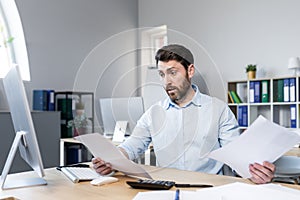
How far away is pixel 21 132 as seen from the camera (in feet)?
3.96

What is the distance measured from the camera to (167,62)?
1.31m

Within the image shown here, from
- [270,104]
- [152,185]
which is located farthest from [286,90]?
[152,185]

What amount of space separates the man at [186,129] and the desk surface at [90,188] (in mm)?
129

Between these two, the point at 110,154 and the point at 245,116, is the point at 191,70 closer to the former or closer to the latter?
the point at 110,154

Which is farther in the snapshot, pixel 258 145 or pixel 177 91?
pixel 177 91

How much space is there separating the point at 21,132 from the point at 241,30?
124 inches

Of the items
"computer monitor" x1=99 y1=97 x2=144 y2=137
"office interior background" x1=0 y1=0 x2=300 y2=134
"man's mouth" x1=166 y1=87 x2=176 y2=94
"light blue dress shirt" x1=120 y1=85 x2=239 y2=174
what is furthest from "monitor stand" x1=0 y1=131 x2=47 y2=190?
"office interior background" x1=0 y1=0 x2=300 y2=134

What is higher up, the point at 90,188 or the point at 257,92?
the point at 257,92

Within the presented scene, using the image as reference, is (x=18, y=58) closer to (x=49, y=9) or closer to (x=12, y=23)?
(x=12, y=23)

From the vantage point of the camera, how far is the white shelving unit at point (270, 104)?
336 cm

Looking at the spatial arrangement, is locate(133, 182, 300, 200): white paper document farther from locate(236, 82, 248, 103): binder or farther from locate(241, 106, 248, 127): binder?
locate(236, 82, 248, 103): binder

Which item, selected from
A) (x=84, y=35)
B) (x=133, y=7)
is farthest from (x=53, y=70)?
(x=133, y=7)

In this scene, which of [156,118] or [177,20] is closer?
[156,118]

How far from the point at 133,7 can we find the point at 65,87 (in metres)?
1.63
